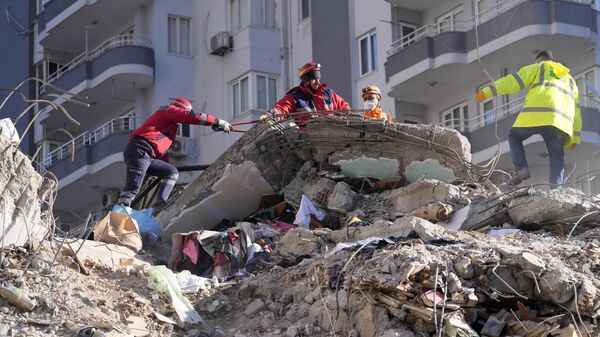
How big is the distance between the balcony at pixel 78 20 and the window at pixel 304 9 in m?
4.58

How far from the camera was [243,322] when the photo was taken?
397 inches

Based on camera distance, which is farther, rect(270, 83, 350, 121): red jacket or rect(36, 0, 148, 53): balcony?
rect(36, 0, 148, 53): balcony

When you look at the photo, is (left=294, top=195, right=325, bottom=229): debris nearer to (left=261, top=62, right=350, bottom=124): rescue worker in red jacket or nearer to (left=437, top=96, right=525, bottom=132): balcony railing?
(left=261, top=62, right=350, bottom=124): rescue worker in red jacket

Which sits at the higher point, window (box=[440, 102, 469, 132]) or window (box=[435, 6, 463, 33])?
window (box=[435, 6, 463, 33])

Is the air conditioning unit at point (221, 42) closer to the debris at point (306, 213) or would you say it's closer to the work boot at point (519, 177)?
A: the work boot at point (519, 177)

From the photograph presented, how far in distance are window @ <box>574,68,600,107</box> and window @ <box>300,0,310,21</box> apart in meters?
7.54

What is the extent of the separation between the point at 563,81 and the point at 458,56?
1204cm

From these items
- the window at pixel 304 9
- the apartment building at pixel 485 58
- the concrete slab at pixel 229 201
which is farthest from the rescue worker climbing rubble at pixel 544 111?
the window at pixel 304 9

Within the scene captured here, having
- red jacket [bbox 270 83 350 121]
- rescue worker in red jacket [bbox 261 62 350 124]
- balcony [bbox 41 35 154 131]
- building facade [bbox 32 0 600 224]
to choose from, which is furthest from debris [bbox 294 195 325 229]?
balcony [bbox 41 35 154 131]

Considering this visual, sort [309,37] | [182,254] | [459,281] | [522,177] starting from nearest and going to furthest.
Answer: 1. [459,281]
2. [182,254]
3. [522,177]
4. [309,37]

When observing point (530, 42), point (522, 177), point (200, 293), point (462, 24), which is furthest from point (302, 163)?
point (462, 24)

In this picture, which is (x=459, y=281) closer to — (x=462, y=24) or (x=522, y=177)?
(x=522, y=177)

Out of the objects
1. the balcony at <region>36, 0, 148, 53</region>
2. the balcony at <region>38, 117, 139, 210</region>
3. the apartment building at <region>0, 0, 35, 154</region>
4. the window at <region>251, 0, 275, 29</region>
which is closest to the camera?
the window at <region>251, 0, 275, 29</region>

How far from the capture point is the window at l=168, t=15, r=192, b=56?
111 feet
